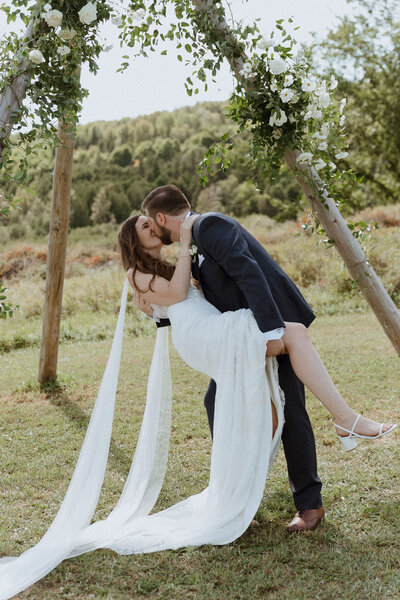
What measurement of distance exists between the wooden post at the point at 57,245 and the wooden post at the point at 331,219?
2.41m

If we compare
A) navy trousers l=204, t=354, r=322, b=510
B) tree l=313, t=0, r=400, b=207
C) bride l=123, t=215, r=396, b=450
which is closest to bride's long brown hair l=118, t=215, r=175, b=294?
bride l=123, t=215, r=396, b=450

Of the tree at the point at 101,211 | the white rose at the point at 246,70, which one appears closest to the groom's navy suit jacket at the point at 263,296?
the white rose at the point at 246,70

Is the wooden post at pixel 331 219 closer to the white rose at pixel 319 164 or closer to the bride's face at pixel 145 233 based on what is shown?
the white rose at pixel 319 164

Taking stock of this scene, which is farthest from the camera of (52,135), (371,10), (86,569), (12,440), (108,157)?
(108,157)

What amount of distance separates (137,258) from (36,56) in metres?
1.31

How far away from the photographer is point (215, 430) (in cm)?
336

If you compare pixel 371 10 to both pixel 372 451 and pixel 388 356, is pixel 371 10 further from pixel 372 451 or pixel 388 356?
pixel 372 451

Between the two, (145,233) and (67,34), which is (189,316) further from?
(67,34)

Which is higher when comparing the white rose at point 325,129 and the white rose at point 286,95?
the white rose at point 286,95

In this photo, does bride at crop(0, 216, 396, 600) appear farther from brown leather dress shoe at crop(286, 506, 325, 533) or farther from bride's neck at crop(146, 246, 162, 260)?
brown leather dress shoe at crop(286, 506, 325, 533)

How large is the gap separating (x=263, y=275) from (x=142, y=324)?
712 centimetres

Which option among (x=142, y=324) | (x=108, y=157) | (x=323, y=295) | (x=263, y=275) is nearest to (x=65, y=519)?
(x=263, y=275)

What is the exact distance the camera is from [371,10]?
1664cm

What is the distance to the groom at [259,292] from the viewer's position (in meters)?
3.19
